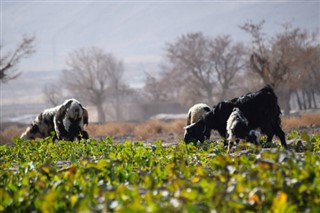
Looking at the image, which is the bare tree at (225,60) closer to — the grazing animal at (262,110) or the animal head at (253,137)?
the grazing animal at (262,110)

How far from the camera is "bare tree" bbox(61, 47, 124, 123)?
9556 centimetres

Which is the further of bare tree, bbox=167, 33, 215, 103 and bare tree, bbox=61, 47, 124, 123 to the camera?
bare tree, bbox=61, 47, 124, 123

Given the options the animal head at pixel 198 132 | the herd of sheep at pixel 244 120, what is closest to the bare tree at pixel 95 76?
the animal head at pixel 198 132

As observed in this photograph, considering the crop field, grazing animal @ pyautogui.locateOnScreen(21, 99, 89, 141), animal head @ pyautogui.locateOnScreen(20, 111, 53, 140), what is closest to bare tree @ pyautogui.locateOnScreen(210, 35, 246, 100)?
animal head @ pyautogui.locateOnScreen(20, 111, 53, 140)

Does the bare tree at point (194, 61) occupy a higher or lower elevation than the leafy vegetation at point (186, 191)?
higher

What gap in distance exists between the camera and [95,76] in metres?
107

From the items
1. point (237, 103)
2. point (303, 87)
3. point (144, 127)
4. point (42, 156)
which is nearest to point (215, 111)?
point (237, 103)

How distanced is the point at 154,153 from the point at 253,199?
4874mm

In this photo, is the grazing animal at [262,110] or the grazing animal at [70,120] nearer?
the grazing animal at [262,110]

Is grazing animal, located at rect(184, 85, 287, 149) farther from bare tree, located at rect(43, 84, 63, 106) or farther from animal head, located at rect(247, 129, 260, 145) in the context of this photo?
bare tree, located at rect(43, 84, 63, 106)

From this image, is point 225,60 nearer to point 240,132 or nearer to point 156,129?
point 156,129

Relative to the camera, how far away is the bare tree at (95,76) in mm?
95562

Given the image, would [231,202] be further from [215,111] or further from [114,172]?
[215,111]

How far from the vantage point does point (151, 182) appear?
4.62 metres
